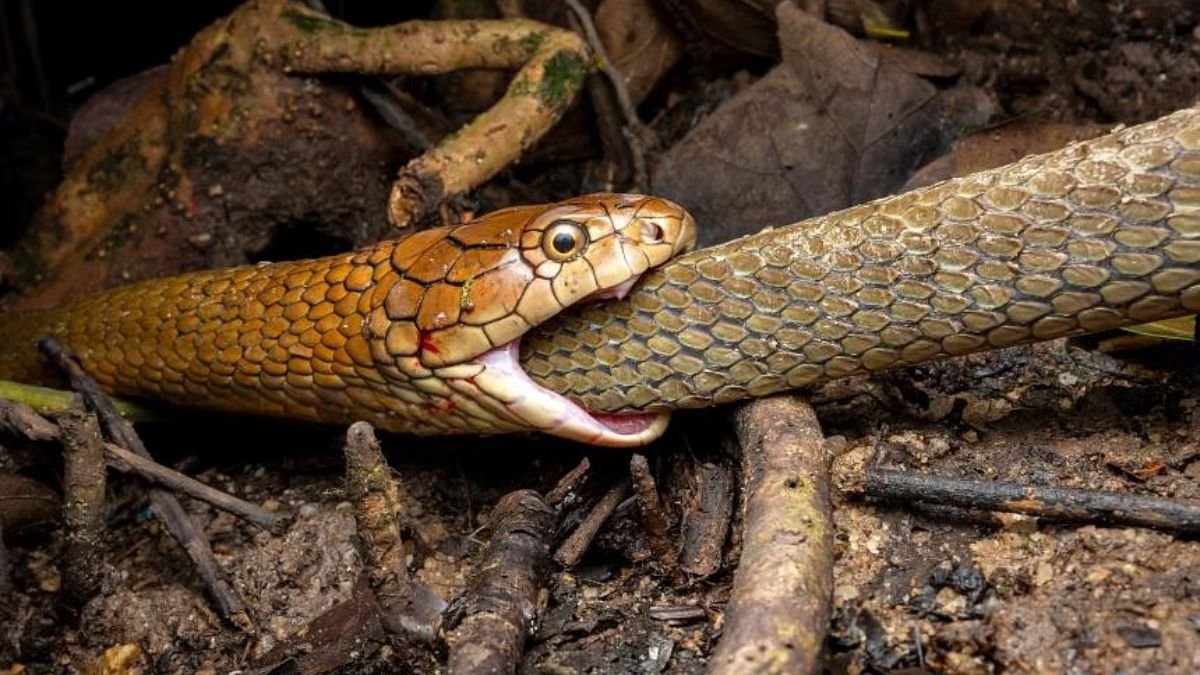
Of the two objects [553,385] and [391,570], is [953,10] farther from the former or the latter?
[391,570]

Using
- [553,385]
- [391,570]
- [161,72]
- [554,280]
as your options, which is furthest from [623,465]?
[161,72]

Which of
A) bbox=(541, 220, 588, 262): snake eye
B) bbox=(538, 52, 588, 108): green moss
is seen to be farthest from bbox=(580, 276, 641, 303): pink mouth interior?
bbox=(538, 52, 588, 108): green moss

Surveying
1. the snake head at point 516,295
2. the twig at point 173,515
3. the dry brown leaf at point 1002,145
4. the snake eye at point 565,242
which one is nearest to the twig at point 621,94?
the dry brown leaf at point 1002,145

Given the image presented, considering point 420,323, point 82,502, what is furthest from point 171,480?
point 420,323

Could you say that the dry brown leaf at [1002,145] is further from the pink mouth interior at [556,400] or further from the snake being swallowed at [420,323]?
the pink mouth interior at [556,400]

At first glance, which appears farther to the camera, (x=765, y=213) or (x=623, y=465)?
(x=765, y=213)

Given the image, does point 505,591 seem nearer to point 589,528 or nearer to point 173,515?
point 589,528

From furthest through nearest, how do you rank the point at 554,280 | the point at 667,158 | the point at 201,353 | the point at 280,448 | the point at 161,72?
1. the point at 161,72
2. the point at 667,158
3. the point at 280,448
4. the point at 201,353
5. the point at 554,280
